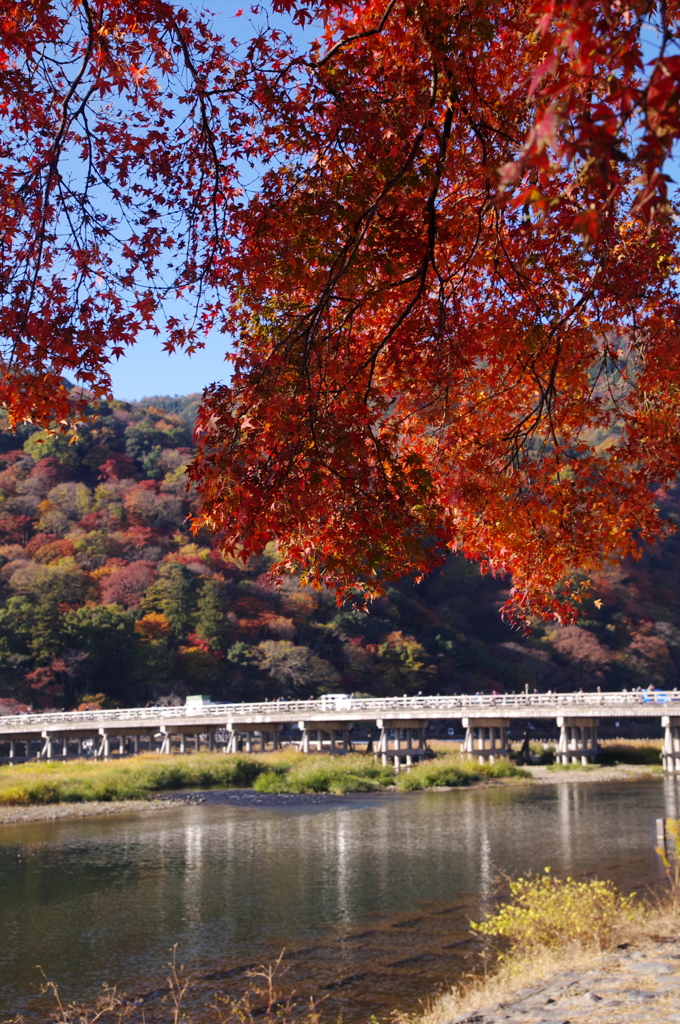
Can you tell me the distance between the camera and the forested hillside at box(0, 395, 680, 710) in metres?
50.1

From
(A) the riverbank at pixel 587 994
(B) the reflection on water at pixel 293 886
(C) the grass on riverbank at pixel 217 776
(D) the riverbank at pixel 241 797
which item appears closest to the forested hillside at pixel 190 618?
(C) the grass on riverbank at pixel 217 776

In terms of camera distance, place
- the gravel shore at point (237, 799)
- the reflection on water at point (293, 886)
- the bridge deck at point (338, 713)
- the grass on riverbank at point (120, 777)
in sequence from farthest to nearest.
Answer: the bridge deck at point (338, 713), the grass on riverbank at point (120, 777), the gravel shore at point (237, 799), the reflection on water at point (293, 886)

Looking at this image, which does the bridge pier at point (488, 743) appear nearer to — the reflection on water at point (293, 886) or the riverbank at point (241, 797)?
the riverbank at point (241, 797)

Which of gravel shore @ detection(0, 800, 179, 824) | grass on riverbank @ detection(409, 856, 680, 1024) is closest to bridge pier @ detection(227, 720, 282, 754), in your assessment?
gravel shore @ detection(0, 800, 179, 824)

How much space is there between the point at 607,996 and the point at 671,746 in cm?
3337

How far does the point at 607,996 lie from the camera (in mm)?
8016

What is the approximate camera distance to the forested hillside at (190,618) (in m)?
50.1

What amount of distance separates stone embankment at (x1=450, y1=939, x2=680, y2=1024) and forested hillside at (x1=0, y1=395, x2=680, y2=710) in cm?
4239

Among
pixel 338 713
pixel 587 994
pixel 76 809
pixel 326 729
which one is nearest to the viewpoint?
pixel 587 994

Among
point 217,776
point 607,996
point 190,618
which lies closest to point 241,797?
point 217,776

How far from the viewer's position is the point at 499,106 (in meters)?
6.20

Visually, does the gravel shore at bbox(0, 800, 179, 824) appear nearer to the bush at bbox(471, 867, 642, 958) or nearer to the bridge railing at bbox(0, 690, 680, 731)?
the bridge railing at bbox(0, 690, 680, 731)

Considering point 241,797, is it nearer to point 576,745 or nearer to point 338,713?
point 338,713

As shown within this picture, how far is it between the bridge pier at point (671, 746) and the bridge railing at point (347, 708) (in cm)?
149
